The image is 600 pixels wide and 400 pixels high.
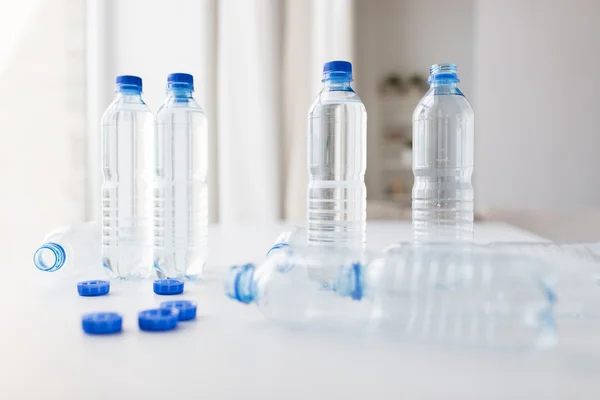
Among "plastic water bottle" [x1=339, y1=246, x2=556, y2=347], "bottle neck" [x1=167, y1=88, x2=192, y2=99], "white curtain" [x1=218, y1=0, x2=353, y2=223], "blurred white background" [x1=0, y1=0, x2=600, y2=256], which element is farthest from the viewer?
"white curtain" [x1=218, y1=0, x2=353, y2=223]

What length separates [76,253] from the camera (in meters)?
1.15

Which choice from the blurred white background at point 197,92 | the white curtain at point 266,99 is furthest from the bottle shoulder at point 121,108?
the white curtain at point 266,99

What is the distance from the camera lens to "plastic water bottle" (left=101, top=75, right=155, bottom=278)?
109cm

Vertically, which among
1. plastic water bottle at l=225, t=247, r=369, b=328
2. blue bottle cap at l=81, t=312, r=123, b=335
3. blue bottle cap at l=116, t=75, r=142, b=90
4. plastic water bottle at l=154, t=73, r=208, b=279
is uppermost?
blue bottle cap at l=116, t=75, r=142, b=90

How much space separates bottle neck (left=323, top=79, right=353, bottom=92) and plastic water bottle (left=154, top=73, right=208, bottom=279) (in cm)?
24


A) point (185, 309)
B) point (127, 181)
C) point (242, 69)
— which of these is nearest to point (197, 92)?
point (242, 69)

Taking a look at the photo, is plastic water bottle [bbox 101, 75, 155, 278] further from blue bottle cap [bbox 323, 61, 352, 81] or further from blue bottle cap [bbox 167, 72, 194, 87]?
blue bottle cap [bbox 323, 61, 352, 81]

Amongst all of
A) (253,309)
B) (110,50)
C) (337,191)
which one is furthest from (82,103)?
(253,309)

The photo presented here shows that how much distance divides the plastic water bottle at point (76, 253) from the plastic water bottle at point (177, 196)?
0.44 ft

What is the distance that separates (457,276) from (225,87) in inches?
97.9

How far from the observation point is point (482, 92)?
4.74m

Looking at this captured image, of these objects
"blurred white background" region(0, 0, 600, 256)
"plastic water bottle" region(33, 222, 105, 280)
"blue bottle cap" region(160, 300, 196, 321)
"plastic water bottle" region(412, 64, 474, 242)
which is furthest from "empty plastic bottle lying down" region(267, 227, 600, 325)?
"blurred white background" region(0, 0, 600, 256)

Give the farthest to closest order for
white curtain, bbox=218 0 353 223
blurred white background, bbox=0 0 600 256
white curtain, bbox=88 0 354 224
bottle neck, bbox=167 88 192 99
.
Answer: white curtain, bbox=218 0 353 223, white curtain, bbox=88 0 354 224, blurred white background, bbox=0 0 600 256, bottle neck, bbox=167 88 192 99

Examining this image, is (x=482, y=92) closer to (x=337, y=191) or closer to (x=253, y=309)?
(x=337, y=191)
